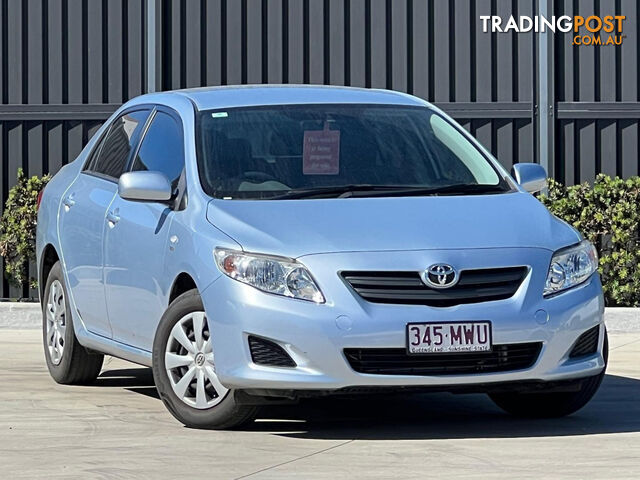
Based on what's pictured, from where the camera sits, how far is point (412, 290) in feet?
22.8

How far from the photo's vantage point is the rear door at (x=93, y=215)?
856cm

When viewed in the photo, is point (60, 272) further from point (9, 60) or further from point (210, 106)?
point (9, 60)

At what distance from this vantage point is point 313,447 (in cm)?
704

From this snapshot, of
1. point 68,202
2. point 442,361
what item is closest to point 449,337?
point 442,361

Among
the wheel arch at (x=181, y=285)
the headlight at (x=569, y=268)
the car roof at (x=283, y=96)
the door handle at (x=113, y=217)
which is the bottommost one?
the wheel arch at (x=181, y=285)

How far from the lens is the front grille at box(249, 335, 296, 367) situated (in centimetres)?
697

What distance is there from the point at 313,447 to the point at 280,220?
0.99 metres

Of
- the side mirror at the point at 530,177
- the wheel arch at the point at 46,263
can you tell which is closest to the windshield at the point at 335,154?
the side mirror at the point at 530,177

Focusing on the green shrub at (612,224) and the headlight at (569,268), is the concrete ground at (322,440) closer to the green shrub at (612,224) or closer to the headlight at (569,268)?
the headlight at (569,268)

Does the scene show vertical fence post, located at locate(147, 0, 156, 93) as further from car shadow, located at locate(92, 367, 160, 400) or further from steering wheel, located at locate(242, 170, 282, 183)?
steering wheel, located at locate(242, 170, 282, 183)

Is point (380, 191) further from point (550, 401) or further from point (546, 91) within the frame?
point (546, 91)

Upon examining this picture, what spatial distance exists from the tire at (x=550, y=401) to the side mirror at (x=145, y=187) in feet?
6.02

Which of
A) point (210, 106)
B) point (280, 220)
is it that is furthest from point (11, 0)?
point (280, 220)

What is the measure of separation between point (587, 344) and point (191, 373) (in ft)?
5.75
